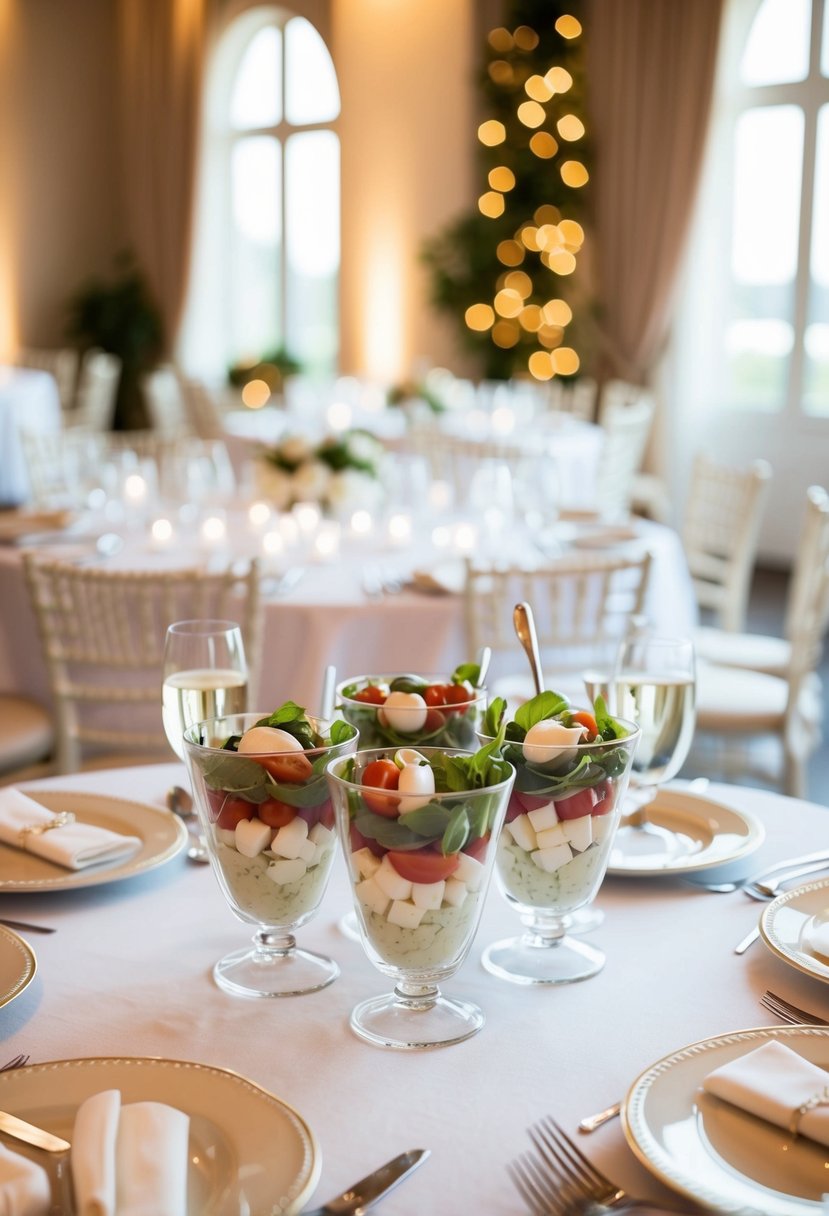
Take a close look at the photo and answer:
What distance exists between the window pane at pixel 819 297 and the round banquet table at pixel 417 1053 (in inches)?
263

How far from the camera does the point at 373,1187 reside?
788mm

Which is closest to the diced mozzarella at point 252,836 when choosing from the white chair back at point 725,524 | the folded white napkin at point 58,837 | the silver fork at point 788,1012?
the folded white napkin at point 58,837

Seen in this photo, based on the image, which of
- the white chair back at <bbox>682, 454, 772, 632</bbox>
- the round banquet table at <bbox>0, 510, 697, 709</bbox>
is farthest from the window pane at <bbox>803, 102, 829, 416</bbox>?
the round banquet table at <bbox>0, 510, 697, 709</bbox>

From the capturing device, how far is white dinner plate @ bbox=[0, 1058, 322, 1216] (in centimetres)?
77

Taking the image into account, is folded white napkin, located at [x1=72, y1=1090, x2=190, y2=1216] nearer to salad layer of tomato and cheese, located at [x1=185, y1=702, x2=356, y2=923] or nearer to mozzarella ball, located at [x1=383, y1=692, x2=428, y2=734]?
salad layer of tomato and cheese, located at [x1=185, y1=702, x2=356, y2=923]

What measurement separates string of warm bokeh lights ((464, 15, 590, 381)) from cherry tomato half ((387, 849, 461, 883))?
292 inches

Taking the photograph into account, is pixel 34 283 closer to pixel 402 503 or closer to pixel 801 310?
pixel 801 310

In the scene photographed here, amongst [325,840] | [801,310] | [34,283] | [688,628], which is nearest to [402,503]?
[688,628]

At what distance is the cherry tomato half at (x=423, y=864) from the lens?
921 mm

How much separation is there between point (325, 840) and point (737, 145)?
753cm

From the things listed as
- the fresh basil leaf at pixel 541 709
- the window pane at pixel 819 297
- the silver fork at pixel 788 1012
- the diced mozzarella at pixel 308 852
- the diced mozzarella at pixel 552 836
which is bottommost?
the silver fork at pixel 788 1012

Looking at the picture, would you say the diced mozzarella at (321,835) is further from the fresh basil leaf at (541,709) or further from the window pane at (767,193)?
the window pane at (767,193)

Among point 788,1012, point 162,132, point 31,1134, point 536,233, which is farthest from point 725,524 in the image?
point 162,132

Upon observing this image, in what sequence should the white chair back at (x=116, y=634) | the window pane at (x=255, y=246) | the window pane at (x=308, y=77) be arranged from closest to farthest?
the white chair back at (x=116, y=634), the window pane at (x=308, y=77), the window pane at (x=255, y=246)
